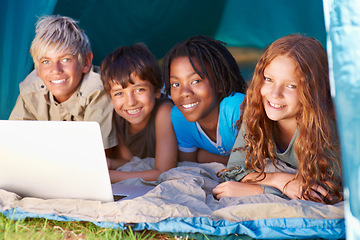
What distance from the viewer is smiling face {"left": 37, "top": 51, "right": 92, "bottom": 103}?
194 centimetres

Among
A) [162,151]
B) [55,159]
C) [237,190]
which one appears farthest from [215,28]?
[55,159]

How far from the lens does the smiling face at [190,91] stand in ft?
5.92

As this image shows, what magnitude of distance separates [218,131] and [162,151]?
252 mm

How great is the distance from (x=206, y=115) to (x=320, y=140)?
57 centimetres

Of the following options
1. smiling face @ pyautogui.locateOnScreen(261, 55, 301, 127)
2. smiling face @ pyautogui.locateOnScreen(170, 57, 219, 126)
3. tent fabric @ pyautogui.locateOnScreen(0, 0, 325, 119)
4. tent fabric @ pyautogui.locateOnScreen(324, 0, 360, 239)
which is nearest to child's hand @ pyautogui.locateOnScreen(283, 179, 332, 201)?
smiling face @ pyautogui.locateOnScreen(261, 55, 301, 127)

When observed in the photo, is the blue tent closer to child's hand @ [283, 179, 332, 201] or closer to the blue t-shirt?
child's hand @ [283, 179, 332, 201]

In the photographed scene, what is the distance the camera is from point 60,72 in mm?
1937

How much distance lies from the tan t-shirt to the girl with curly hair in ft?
2.28

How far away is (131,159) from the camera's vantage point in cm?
205

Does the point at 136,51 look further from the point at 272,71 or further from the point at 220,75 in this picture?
the point at 272,71

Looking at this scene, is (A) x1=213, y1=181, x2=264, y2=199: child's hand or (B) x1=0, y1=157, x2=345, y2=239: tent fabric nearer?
(B) x1=0, y1=157, x2=345, y2=239: tent fabric

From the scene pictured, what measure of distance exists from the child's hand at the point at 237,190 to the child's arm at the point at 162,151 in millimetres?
391

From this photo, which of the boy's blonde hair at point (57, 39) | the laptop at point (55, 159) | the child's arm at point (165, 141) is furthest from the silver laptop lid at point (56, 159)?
the boy's blonde hair at point (57, 39)

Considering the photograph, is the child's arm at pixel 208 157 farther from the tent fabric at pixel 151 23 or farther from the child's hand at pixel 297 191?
the tent fabric at pixel 151 23
